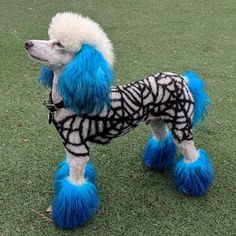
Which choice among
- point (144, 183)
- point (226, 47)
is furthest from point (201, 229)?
point (226, 47)

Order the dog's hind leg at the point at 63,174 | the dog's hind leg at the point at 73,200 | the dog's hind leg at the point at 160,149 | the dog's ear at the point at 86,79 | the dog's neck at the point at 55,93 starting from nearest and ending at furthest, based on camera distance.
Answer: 1. the dog's ear at the point at 86,79
2. the dog's neck at the point at 55,93
3. the dog's hind leg at the point at 73,200
4. the dog's hind leg at the point at 63,174
5. the dog's hind leg at the point at 160,149

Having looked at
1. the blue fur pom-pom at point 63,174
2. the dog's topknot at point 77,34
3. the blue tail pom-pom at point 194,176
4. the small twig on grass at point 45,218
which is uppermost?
the dog's topknot at point 77,34

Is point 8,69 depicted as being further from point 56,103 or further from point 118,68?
point 56,103

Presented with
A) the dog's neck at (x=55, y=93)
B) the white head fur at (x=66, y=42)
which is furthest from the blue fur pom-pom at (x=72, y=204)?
the white head fur at (x=66, y=42)

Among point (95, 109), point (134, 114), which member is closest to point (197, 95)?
point (134, 114)

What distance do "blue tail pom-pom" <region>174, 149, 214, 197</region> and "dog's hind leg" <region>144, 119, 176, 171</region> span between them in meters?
0.12

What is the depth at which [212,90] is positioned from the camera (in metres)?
2.81

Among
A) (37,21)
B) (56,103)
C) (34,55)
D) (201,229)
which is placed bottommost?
(37,21)

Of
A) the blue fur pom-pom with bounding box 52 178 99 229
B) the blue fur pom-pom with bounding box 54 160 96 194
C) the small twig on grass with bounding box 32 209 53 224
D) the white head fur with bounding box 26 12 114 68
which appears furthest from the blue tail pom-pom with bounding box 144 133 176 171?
the white head fur with bounding box 26 12 114 68

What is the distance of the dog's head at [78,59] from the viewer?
1333mm

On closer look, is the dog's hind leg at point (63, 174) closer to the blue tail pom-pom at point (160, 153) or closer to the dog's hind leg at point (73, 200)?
the dog's hind leg at point (73, 200)

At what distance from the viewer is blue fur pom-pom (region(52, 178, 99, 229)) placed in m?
1.63

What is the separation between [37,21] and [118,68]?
1396 millimetres

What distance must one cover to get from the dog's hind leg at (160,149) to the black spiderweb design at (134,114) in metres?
0.21
